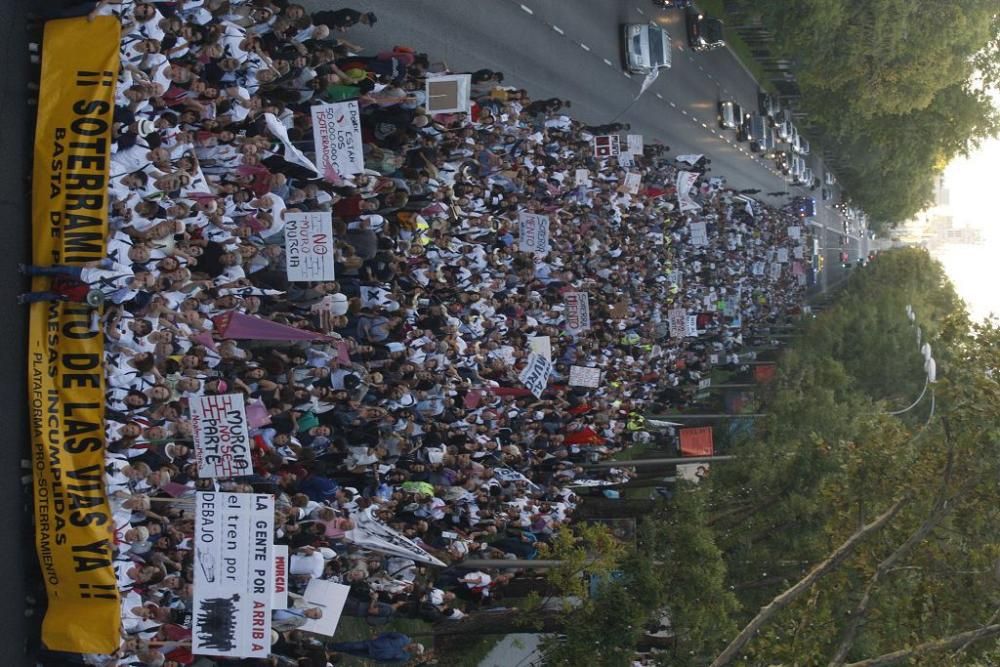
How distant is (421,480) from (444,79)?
7543 mm

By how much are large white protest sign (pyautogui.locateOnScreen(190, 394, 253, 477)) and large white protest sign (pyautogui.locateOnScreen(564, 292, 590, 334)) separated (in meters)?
12.7

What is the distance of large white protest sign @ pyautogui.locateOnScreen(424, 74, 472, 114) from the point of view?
17.9 meters

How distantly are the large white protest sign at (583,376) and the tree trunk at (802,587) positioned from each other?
8092 millimetres

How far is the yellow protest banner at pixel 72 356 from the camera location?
36.7 ft

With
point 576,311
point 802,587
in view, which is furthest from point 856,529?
point 576,311

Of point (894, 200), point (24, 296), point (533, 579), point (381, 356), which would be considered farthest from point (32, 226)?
point (894, 200)

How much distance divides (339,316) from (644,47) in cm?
2080

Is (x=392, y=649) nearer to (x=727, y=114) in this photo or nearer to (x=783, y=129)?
(x=727, y=114)

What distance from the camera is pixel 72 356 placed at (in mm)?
11555

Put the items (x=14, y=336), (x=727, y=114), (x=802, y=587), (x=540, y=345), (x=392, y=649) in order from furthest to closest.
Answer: (x=727, y=114)
(x=540, y=345)
(x=802, y=587)
(x=392, y=649)
(x=14, y=336)

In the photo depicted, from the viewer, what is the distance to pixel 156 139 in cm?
1230

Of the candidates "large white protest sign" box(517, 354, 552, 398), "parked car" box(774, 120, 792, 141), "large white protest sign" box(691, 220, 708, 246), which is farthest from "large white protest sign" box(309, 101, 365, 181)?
"parked car" box(774, 120, 792, 141)

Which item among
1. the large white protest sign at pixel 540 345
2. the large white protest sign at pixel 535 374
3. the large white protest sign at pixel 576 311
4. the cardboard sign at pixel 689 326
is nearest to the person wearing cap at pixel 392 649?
the large white protest sign at pixel 535 374

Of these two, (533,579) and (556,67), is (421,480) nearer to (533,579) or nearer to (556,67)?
(533,579)
